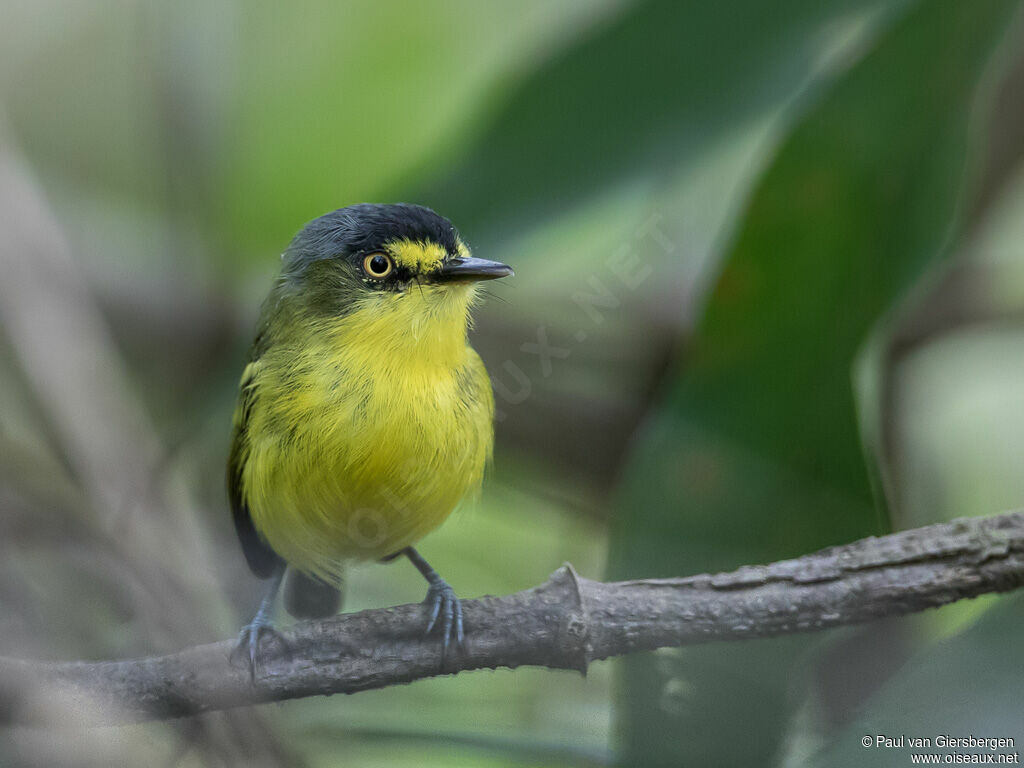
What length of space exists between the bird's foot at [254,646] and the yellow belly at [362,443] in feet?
0.53

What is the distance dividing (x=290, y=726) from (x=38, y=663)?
473mm

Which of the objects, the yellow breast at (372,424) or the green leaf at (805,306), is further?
the green leaf at (805,306)

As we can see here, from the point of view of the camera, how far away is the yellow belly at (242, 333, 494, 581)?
1603 millimetres

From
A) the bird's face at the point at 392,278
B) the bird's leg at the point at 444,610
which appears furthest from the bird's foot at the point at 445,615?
the bird's face at the point at 392,278

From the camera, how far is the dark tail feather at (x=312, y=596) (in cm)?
236

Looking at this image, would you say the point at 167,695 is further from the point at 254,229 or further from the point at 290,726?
the point at 254,229

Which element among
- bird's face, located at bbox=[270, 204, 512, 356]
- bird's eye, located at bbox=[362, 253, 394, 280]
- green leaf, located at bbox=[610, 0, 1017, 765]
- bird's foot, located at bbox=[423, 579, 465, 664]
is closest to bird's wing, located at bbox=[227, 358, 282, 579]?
bird's face, located at bbox=[270, 204, 512, 356]

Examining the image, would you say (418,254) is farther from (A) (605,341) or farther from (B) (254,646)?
(A) (605,341)

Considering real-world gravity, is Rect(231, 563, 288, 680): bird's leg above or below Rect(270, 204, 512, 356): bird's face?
below

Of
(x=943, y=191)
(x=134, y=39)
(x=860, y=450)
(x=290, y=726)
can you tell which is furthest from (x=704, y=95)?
(x=134, y=39)

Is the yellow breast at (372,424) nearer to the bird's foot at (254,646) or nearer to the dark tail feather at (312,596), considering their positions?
the bird's foot at (254,646)

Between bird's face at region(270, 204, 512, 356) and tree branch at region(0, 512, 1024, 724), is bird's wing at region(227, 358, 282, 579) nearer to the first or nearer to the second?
bird's face at region(270, 204, 512, 356)

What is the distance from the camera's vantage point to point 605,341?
100 inches

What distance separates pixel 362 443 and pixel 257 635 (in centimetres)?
37
